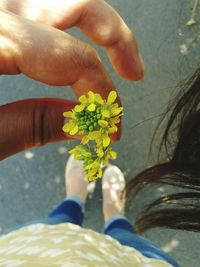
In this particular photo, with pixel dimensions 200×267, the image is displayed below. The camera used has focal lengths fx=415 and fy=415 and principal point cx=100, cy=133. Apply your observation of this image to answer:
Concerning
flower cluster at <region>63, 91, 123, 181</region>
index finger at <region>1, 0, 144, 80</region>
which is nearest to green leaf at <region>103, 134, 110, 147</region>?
flower cluster at <region>63, 91, 123, 181</region>

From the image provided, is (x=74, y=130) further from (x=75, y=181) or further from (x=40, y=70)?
(x=75, y=181)

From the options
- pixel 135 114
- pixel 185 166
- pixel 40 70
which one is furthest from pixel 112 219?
pixel 40 70

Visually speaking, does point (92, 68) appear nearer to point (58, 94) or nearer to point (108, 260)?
point (108, 260)

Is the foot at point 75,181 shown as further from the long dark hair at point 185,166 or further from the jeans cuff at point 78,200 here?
the long dark hair at point 185,166

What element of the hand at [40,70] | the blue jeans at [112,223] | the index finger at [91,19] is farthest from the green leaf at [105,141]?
the blue jeans at [112,223]

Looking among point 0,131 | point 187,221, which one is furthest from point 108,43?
point 187,221

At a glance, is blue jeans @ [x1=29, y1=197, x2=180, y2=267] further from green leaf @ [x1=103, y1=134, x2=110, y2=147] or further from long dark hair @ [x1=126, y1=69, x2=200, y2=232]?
green leaf @ [x1=103, y1=134, x2=110, y2=147]
